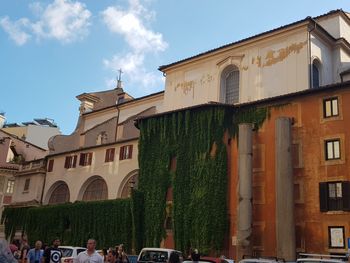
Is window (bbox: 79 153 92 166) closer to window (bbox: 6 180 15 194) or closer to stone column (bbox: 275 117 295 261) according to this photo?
window (bbox: 6 180 15 194)

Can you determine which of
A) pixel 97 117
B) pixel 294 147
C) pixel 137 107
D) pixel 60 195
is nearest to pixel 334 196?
pixel 294 147

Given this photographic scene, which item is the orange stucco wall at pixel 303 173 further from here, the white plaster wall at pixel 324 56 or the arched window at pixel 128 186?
the arched window at pixel 128 186

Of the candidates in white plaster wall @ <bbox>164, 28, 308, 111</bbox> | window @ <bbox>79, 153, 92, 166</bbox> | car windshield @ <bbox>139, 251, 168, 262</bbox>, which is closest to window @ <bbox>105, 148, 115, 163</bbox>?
window @ <bbox>79, 153, 92, 166</bbox>

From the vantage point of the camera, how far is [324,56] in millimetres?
32500

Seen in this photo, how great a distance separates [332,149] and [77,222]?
2233 centimetres

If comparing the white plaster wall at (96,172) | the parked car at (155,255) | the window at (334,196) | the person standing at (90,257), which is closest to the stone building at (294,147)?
the window at (334,196)

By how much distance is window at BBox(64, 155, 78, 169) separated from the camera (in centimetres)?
4228

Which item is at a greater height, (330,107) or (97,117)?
(97,117)

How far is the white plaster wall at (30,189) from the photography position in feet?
147

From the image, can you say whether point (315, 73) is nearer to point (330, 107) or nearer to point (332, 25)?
point (332, 25)

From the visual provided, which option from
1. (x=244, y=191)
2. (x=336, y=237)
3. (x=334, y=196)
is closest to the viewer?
(x=336, y=237)

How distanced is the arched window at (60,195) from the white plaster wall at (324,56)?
2502 cm

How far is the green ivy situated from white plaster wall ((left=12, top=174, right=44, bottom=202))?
4.61 feet

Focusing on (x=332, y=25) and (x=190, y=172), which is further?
(x=332, y=25)
